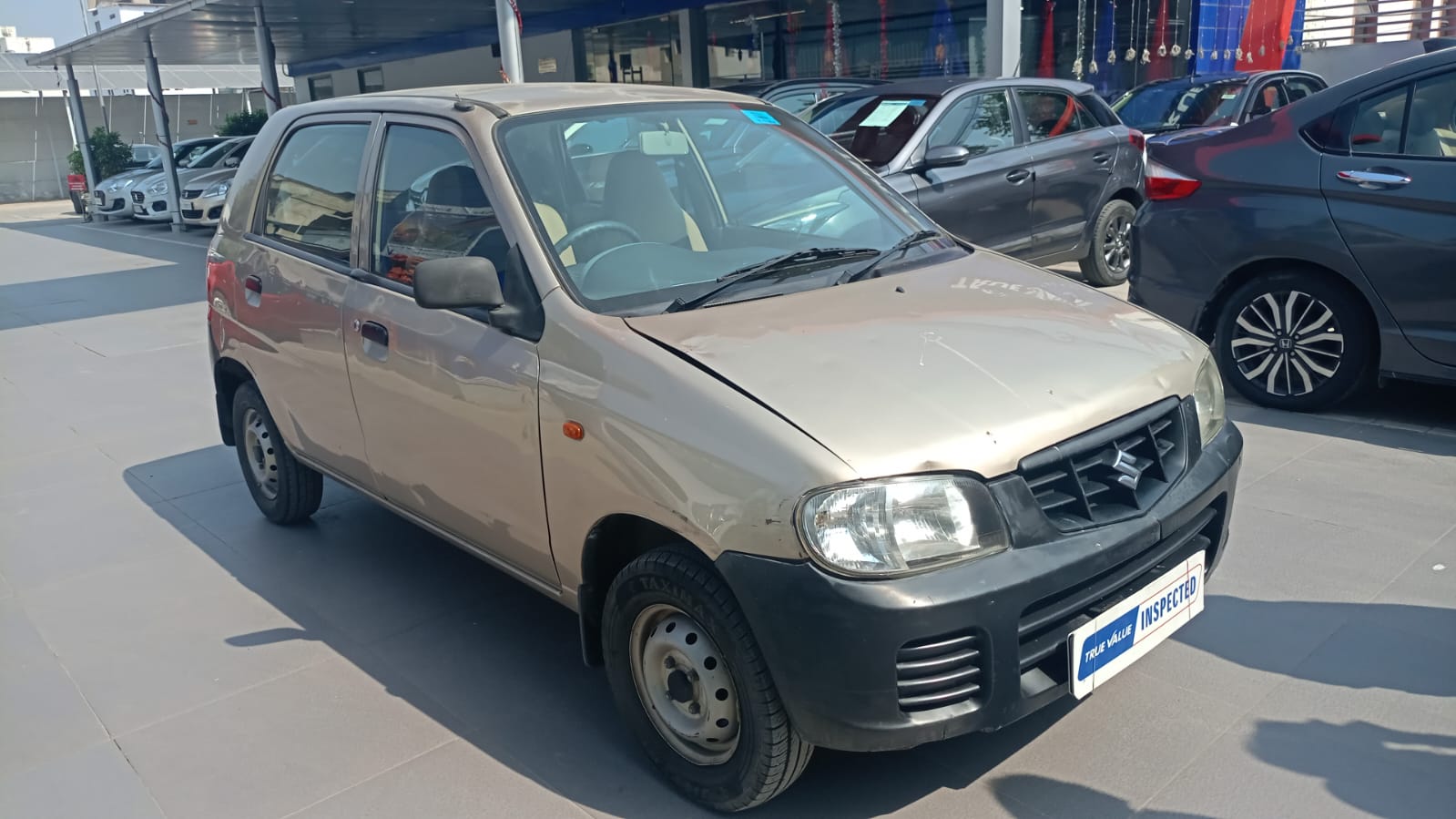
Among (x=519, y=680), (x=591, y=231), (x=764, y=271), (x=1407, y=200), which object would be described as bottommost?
(x=519, y=680)

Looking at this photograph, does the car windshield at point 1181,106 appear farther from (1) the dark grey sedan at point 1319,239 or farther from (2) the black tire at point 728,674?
(2) the black tire at point 728,674

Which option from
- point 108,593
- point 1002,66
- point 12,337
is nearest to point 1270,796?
point 108,593

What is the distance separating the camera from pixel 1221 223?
5.69 m

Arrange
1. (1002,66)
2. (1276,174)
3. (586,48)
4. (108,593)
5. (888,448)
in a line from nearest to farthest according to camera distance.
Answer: (888,448) → (108,593) → (1276,174) → (1002,66) → (586,48)

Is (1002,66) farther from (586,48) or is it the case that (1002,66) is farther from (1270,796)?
(586,48)

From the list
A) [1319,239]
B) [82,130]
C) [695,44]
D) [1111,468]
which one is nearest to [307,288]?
[1111,468]

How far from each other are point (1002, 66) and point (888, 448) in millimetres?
8709

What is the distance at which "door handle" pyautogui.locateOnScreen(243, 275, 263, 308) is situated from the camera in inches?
180

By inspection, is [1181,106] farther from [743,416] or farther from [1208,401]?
[743,416]

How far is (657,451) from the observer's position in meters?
2.72

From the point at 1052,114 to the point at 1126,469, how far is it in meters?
6.68

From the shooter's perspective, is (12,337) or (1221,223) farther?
(12,337)

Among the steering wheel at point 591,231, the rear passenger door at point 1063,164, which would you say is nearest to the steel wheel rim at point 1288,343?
the rear passenger door at point 1063,164

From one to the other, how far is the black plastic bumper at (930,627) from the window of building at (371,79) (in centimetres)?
2983
